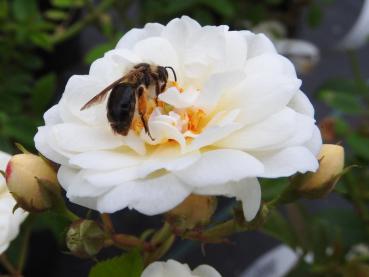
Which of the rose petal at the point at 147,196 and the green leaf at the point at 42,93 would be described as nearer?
the rose petal at the point at 147,196

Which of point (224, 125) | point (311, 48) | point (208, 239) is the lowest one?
point (311, 48)

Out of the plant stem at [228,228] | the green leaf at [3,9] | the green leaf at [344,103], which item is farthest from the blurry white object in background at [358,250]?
the green leaf at [3,9]

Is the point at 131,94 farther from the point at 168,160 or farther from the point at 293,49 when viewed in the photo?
the point at 293,49

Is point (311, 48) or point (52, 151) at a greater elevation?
point (52, 151)

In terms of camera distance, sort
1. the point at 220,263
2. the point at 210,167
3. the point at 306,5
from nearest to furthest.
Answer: the point at 210,167
the point at 220,263
the point at 306,5

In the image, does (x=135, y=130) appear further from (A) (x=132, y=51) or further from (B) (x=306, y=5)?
(B) (x=306, y=5)

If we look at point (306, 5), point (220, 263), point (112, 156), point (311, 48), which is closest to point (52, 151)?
point (112, 156)

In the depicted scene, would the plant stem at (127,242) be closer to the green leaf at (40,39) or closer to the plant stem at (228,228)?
the plant stem at (228,228)

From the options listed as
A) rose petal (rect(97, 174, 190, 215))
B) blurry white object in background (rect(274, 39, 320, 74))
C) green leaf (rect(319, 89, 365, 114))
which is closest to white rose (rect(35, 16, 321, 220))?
rose petal (rect(97, 174, 190, 215))
